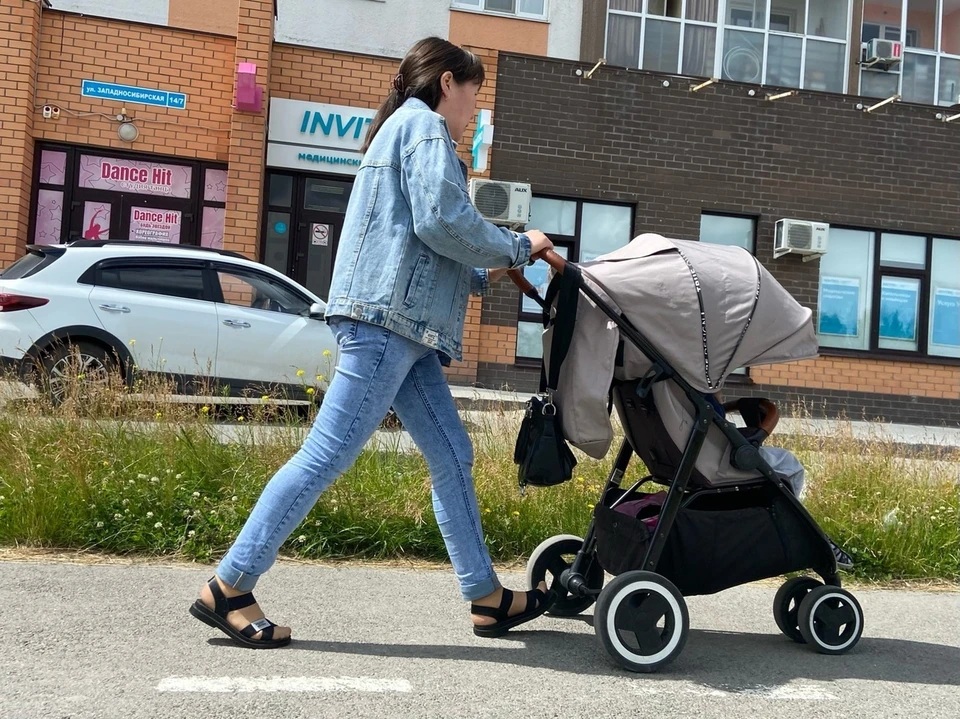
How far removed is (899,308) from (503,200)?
25.5ft

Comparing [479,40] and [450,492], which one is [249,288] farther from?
[479,40]

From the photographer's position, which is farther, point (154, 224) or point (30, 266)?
point (154, 224)

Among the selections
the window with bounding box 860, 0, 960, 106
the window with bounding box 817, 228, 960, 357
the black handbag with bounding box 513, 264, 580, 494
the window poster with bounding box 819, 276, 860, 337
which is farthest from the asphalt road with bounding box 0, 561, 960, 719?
the window with bounding box 860, 0, 960, 106

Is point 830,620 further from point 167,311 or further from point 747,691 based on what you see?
point 167,311

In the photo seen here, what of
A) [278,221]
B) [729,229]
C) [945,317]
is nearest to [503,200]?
[278,221]

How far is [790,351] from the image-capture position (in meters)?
3.66

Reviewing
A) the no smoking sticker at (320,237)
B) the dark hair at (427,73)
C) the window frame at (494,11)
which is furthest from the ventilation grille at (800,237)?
the dark hair at (427,73)

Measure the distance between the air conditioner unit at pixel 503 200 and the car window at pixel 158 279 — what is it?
21.5ft

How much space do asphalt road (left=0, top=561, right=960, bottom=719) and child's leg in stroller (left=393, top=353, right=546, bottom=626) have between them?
0.65 ft

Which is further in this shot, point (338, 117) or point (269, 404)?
point (338, 117)

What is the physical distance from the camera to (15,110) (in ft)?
51.9

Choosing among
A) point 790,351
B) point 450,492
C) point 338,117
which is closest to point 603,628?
point 450,492

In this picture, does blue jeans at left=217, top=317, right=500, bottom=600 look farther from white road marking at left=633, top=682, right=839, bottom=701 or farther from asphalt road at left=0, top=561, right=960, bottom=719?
white road marking at left=633, top=682, right=839, bottom=701

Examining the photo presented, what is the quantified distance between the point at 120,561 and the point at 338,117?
13123 millimetres
